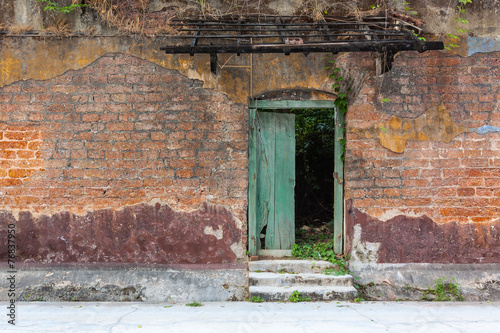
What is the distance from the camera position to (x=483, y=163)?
4.44 metres

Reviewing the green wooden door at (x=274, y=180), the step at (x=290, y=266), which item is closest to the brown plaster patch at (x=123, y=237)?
the step at (x=290, y=266)

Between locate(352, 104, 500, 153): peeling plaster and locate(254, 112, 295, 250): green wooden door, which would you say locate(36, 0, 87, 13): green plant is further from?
locate(352, 104, 500, 153): peeling plaster

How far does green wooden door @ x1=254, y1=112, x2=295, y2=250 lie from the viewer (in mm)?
4719

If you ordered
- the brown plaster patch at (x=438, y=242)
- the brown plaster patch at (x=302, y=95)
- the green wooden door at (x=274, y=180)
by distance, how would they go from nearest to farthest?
the brown plaster patch at (x=438, y=242) < the brown plaster patch at (x=302, y=95) < the green wooden door at (x=274, y=180)

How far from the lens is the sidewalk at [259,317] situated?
3410mm

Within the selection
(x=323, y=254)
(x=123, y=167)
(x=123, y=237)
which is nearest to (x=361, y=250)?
(x=323, y=254)

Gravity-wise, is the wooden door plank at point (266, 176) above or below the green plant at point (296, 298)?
above

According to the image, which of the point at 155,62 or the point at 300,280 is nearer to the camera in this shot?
the point at 300,280

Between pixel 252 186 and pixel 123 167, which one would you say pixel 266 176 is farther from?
pixel 123 167

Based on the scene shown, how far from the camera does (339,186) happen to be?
4.68 m

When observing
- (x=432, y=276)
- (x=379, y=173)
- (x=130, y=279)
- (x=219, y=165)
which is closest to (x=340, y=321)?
(x=432, y=276)

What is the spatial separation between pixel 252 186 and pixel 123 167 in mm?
1581

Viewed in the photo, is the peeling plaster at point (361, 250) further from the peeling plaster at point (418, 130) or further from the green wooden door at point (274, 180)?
the peeling plaster at point (418, 130)

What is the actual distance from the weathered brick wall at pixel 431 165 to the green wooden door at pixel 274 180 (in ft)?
2.57
